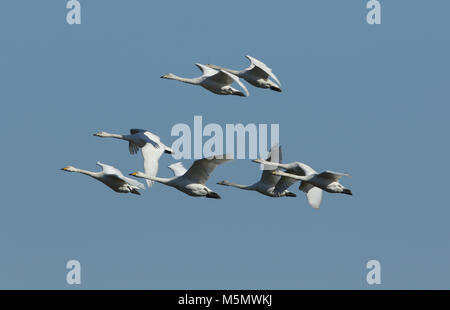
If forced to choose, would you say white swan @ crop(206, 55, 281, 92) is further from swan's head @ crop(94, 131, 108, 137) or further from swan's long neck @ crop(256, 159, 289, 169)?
swan's head @ crop(94, 131, 108, 137)

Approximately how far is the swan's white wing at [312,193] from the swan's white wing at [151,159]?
22.1 ft

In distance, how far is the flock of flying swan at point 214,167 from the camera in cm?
4347

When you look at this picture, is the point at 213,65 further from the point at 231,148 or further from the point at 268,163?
the point at 231,148

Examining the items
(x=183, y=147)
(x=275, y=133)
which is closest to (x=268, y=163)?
(x=275, y=133)

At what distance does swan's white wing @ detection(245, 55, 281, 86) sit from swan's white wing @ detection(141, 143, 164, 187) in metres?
A: 5.60

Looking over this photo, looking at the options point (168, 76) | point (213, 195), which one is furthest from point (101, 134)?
point (213, 195)

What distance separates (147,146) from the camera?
4556 centimetres

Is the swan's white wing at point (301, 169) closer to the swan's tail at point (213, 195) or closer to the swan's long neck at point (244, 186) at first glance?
the swan's long neck at point (244, 186)

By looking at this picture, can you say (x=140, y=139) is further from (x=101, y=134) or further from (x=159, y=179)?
(x=101, y=134)

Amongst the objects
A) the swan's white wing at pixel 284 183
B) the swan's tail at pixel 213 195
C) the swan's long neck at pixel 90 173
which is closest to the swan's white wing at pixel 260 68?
the swan's white wing at pixel 284 183

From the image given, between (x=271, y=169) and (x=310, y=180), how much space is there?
4.48 meters

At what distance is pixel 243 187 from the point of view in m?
51.0
